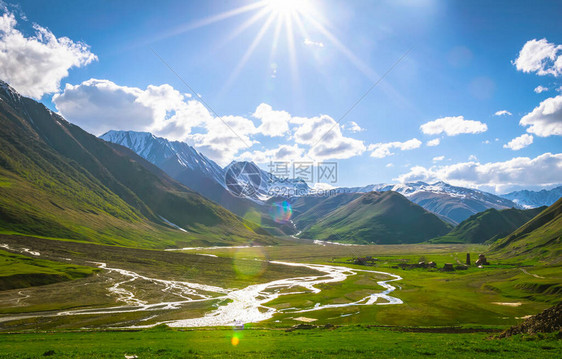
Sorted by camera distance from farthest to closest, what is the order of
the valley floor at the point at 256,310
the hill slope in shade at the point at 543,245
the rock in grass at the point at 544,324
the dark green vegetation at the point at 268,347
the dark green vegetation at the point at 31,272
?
the hill slope in shade at the point at 543,245 → the dark green vegetation at the point at 31,272 → the valley floor at the point at 256,310 → the rock in grass at the point at 544,324 → the dark green vegetation at the point at 268,347

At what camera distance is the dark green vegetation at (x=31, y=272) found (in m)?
84.0

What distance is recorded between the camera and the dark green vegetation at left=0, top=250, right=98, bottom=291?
84.0 metres

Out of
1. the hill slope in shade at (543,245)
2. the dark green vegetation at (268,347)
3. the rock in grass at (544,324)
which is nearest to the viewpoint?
the dark green vegetation at (268,347)

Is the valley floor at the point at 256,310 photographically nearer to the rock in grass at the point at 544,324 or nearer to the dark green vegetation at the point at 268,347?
the dark green vegetation at the point at 268,347

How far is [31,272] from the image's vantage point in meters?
91.6

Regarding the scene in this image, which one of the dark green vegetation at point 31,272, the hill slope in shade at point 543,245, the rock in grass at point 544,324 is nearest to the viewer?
the rock in grass at point 544,324

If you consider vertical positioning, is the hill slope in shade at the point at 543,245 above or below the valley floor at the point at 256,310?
above

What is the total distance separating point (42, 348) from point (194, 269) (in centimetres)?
10913

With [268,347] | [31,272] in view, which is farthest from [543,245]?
[31,272]

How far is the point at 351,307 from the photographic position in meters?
72.9

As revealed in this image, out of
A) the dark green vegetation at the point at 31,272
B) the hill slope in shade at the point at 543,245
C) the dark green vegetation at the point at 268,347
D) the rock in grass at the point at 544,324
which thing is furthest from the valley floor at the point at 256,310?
the hill slope in shade at the point at 543,245

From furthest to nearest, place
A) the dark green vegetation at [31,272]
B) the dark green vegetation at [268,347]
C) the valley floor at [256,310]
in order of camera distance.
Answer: the dark green vegetation at [31,272], the valley floor at [256,310], the dark green vegetation at [268,347]

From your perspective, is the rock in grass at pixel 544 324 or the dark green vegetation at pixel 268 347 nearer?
the dark green vegetation at pixel 268 347

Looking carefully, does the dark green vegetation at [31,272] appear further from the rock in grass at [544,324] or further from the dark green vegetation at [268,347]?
the rock in grass at [544,324]
